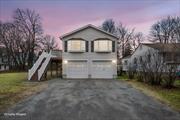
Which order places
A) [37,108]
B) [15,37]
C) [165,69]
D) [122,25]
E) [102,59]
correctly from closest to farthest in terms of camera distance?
1. [37,108]
2. [165,69]
3. [102,59]
4. [15,37]
5. [122,25]

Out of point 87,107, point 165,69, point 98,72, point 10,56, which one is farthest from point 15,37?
point 87,107

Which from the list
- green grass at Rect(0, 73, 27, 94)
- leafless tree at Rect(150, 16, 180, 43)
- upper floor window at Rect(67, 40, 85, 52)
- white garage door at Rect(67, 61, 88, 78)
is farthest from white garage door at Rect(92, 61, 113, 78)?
leafless tree at Rect(150, 16, 180, 43)

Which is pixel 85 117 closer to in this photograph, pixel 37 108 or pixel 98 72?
pixel 37 108

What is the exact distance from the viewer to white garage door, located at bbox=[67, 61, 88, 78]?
67.1ft

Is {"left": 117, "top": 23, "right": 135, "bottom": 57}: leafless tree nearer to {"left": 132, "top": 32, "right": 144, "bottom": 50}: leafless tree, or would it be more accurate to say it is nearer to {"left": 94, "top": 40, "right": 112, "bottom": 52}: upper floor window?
{"left": 132, "top": 32, "right": 144, "bottom": 50}: leafless tree

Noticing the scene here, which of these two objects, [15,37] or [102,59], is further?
[15,37]

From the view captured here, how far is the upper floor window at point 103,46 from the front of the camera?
67.0ft

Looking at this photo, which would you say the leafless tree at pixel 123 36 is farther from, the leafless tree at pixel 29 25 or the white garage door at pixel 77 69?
the white garage door at pixel 77 69

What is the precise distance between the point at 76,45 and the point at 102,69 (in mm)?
4212

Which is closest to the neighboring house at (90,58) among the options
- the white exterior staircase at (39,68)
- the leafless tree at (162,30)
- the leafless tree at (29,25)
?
the white exterior staircase at (39,68)

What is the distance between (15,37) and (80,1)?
1105 inches

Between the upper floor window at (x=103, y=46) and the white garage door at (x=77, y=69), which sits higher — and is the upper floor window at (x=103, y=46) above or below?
above

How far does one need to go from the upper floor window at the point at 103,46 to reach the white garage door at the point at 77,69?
2.28m

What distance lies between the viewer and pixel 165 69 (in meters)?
13.9
